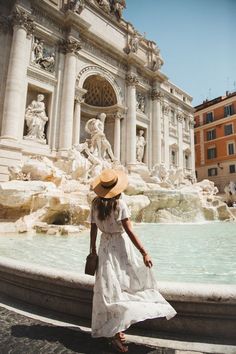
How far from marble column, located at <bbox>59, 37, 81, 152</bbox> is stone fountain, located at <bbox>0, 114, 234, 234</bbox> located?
1.23m

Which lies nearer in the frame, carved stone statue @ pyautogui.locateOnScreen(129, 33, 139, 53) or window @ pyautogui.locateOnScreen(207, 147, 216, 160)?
carved stone statue @ pyautogui.locateOnScreen(129, 33, 139, 53)

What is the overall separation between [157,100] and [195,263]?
60.4 feet

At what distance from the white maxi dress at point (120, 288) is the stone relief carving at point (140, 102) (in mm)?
18432

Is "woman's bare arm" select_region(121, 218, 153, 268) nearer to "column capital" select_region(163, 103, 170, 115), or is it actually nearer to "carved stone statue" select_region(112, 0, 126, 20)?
"carved stone statue" select_region(112, 0, 126, 20)

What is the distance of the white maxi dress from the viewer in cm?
163

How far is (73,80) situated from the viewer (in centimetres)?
1426

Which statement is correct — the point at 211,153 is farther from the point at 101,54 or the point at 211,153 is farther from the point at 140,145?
the point at 101,54

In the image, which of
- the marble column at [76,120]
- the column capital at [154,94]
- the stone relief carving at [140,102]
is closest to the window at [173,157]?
the column capital at [154,94]

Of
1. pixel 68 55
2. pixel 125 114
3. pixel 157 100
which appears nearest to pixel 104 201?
pixel 68 55

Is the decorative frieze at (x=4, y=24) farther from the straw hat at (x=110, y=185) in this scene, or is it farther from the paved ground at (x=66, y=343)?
the paved ground at (x=66, y=343)

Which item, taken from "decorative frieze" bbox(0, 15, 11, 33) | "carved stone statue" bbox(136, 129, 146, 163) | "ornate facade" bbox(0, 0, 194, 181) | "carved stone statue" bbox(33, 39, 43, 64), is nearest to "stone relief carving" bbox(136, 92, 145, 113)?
"ornate facade" bbox(0, 0, 194, 181)

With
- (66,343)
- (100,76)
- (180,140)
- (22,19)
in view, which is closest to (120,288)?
(66,343)

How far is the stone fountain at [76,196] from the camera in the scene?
22.6 feet

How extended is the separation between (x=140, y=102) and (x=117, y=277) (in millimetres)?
19284
